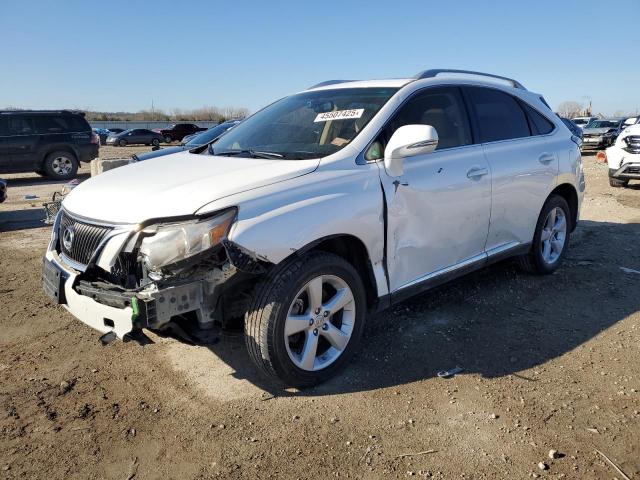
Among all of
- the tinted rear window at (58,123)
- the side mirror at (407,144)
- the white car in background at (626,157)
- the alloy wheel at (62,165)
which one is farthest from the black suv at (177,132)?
the side mirror at (407,144)

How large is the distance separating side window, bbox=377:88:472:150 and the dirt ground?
140 centimetres

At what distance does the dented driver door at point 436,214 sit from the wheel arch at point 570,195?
1472mm

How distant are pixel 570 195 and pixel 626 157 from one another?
634cm

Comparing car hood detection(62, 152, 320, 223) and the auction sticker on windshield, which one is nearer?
car hood detection(62, 152, 320, 223)

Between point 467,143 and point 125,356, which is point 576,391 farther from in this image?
point 125,356

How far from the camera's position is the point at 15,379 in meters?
3.38

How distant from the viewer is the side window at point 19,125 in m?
14.0

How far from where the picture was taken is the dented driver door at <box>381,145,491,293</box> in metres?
3.47

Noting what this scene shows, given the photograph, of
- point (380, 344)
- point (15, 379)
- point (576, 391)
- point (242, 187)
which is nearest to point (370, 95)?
point (242, 187)

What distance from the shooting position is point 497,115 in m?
4.53

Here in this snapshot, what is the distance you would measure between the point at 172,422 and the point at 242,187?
1349 millimetres

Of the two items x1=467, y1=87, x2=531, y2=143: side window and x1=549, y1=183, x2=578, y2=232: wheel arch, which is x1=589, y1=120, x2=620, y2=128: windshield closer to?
x1=549, y1=183, x2=578, y2=232: wheel arch

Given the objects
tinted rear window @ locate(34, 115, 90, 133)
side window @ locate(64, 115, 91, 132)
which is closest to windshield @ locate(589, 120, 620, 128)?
side window @ locate(64, 115, 91, 132)

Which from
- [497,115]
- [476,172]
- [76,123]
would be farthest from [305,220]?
[76,123]
